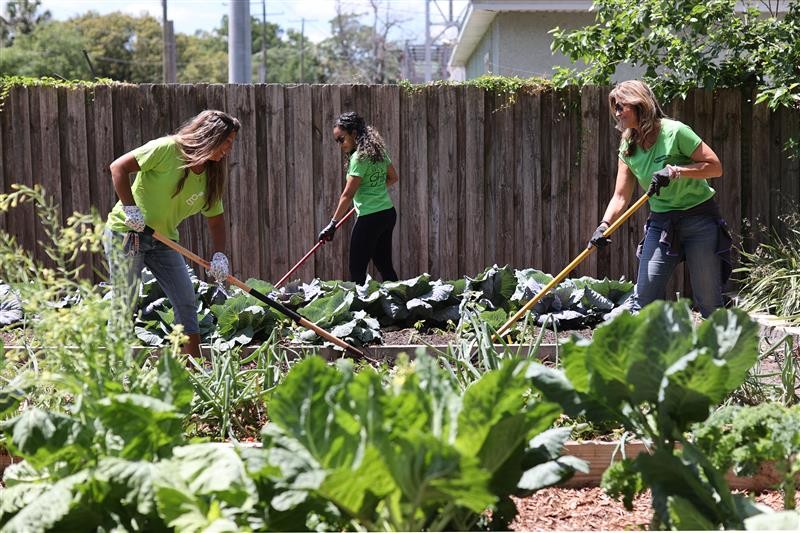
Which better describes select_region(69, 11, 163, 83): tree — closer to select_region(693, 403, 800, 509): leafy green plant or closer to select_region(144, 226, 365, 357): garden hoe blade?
select_region(144, 226, 365, 357): garden hoe blade

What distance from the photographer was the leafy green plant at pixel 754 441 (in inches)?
81.9

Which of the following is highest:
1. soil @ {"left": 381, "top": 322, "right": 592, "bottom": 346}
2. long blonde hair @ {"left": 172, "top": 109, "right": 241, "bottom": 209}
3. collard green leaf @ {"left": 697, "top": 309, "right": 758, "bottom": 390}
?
long blonde hair @ {"left": 172, "top": 109, "right": 241, "bottom": 209}

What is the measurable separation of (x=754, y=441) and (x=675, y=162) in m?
3.55

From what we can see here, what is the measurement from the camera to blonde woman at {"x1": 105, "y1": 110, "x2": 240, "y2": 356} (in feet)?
17.5

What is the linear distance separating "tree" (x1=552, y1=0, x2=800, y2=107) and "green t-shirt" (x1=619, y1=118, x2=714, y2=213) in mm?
3433

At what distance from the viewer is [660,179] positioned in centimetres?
527

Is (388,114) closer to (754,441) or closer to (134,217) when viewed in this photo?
(134,217)

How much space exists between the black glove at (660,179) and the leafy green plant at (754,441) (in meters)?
3.18

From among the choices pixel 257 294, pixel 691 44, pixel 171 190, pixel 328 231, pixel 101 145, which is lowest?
pixel 257 294

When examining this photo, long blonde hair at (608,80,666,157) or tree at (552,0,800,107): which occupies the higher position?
tree at (552,0,800,107)

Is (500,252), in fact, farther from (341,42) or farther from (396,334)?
(341,42)

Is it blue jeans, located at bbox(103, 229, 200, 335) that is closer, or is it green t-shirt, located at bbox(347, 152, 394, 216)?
Answer: blue jeans, located at bbox(103, 229, 200, 335)

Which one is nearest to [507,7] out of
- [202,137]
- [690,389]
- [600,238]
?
[600,238]

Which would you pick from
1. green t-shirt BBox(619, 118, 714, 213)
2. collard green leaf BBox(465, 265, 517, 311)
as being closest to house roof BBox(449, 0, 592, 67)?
collard green leaf BBox(465, 265, 517, 311)
